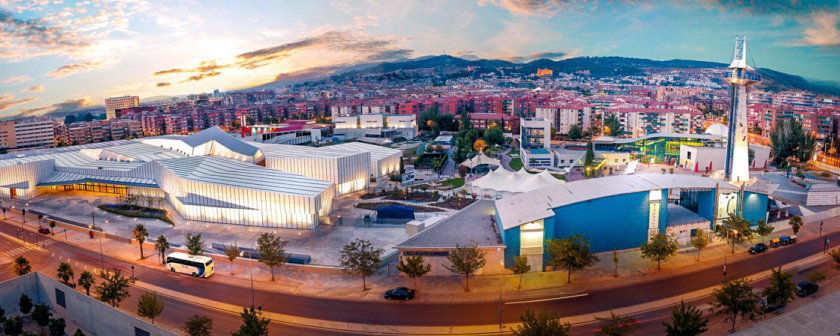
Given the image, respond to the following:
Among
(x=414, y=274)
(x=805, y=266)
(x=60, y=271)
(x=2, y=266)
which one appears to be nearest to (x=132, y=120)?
(x=2, y=266)

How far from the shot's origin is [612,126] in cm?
7200

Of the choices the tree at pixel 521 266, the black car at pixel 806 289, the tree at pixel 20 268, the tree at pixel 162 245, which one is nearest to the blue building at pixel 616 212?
the tree at pixel 521 266

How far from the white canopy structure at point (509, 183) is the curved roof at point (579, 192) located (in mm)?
8942

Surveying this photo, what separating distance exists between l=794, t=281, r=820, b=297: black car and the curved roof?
6.84m

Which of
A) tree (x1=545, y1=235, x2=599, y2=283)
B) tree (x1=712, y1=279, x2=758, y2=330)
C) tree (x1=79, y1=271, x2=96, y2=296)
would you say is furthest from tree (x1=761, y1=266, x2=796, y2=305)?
tree (x1=79, y1=271, x2=96, y2=296)

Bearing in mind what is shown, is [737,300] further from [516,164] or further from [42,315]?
[516,164]

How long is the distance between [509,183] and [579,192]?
12162mm

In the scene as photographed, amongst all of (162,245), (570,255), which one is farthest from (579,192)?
(162,245)

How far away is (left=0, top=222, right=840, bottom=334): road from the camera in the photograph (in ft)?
58.2

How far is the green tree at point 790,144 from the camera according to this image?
4997 centimetres

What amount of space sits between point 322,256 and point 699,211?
20.9 m

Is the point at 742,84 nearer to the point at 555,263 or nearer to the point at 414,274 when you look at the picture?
the point at 555,263

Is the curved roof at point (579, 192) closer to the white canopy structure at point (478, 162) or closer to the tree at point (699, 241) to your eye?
the tree at point (699, 241)

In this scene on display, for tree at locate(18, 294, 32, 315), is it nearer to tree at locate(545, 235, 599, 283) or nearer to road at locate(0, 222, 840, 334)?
road at locate(0, 222, 840, 334)
